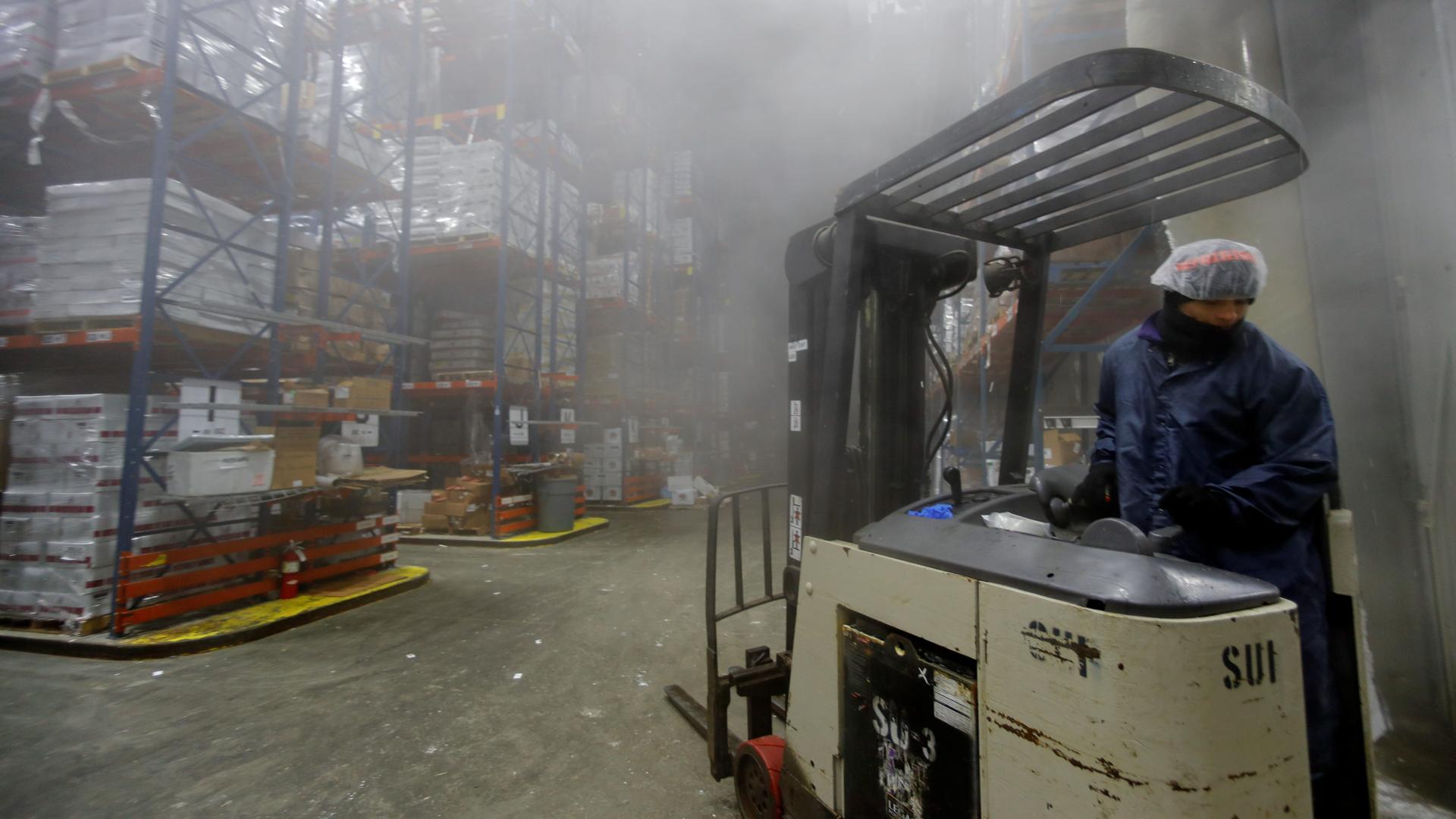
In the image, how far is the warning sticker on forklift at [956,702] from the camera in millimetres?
1258

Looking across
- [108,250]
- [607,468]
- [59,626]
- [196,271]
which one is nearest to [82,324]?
[108,250]

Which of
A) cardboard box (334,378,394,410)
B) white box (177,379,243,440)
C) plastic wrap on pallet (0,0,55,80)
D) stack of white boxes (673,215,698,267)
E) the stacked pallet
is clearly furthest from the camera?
stack of white boxes (673,215,698,267)

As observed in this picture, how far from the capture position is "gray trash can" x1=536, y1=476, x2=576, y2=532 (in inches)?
347

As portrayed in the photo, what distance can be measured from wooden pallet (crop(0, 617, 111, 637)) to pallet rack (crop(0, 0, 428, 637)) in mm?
216

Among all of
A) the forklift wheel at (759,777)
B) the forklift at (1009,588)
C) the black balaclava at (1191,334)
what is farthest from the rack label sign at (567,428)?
the black balaclava at (1191,334)

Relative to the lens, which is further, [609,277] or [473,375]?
[609,277]

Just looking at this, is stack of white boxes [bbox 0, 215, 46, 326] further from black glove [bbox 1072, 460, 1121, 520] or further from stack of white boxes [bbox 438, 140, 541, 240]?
black glove [bbox 1072, 460, 1121, 520]

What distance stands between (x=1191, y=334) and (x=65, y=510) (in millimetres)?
6560

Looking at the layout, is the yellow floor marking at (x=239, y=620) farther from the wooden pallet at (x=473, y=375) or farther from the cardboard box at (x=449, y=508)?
the wooden pallet at (x=473, y=375)

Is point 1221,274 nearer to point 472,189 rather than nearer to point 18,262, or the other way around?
point 18,262

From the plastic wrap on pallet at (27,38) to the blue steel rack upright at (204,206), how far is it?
94 cm

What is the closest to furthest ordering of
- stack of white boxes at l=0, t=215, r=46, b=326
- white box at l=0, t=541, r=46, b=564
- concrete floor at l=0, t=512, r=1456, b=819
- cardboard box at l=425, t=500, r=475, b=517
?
concrete floor at l=0, t=512, r=1456, b=819 → white box at l=0, t=541, r=46, b=564 → stack of white boxes at l=0, t=215, r=46, b=326 → cardboard box at l=425, t=500, r=475, b=517

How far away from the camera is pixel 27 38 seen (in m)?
5.05

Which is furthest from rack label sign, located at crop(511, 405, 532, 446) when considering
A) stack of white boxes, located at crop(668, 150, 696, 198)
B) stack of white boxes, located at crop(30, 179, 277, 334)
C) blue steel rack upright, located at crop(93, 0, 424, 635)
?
stack of white boxes, located at crop(668, 150, 696, 198)
